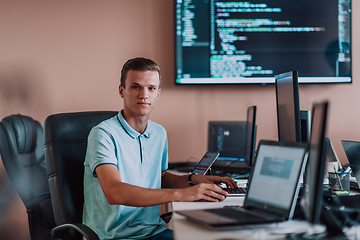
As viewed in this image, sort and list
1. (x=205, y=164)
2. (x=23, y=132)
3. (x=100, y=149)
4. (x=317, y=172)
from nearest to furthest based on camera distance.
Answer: (x=317, y=172) < (x=100, y=149) < (x=205, y=164) < (x=23, y=132)

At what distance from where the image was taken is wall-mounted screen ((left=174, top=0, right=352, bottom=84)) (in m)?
2.46

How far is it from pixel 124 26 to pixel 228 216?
192cm

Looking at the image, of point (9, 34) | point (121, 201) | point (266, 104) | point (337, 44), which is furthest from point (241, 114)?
point (9, 34)

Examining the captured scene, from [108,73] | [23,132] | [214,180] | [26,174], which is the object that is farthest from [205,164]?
[108,73]

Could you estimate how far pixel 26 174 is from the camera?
191cm

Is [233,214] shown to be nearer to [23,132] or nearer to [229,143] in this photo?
[229,143]

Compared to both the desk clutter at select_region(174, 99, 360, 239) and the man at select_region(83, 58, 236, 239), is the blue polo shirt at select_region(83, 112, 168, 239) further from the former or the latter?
the desk clutter at select_region(174, 99, 360, 239)

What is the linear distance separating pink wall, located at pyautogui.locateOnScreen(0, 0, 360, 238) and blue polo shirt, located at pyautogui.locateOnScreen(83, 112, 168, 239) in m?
1.03

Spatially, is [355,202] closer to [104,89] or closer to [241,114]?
[241,114]

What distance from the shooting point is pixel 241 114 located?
2.58 metres

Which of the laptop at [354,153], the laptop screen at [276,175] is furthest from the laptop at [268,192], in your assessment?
the laptop at [354,153]

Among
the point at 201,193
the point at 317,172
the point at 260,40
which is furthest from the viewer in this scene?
the point at 260,40

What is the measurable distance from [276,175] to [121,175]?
684 mm

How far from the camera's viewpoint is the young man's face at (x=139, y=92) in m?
1.50
